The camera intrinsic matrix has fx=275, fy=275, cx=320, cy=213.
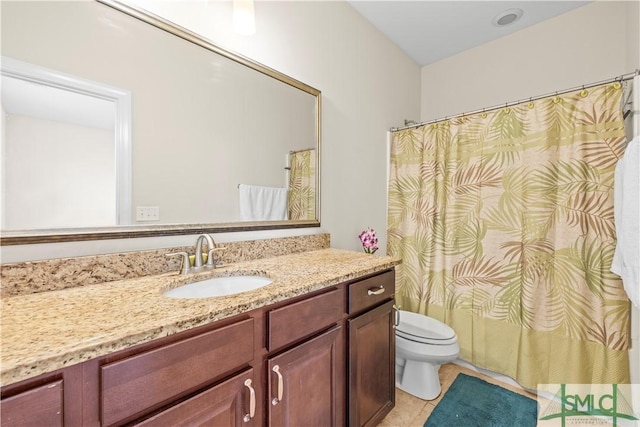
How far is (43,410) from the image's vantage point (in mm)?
504

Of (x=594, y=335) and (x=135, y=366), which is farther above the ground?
(x=135, y=366)

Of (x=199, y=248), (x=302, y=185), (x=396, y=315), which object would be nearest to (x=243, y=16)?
(x=302, y=185)

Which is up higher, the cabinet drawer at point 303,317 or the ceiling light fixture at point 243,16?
the ceiling light fixture at point 243,16

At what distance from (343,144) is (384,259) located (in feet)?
2.93

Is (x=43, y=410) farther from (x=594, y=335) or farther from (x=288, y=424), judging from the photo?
(x=594, y=335)

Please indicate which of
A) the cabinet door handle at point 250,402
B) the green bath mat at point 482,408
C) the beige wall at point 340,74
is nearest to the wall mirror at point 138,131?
the beige wall at point 340,74

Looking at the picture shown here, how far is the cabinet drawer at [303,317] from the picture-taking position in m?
0.87

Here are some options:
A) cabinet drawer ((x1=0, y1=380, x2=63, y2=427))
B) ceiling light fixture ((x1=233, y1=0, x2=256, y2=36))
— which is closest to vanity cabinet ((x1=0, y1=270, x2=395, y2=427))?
cabinet drawer ((x1=0, y1=380, x2=63, y2=427))

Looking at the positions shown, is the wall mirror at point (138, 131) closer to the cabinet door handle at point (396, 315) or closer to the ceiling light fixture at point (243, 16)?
the ceiling light fixture at point (243, 16)

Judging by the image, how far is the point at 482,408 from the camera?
158 cm

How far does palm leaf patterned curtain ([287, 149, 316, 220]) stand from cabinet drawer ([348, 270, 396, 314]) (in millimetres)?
593

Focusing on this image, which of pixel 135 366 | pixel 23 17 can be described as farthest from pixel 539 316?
pixel 23 17

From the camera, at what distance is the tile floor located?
149 centimetres

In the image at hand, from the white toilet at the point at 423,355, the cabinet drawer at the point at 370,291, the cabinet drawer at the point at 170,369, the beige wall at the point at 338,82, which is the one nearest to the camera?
the cabinet drawer at the point at 170,369
